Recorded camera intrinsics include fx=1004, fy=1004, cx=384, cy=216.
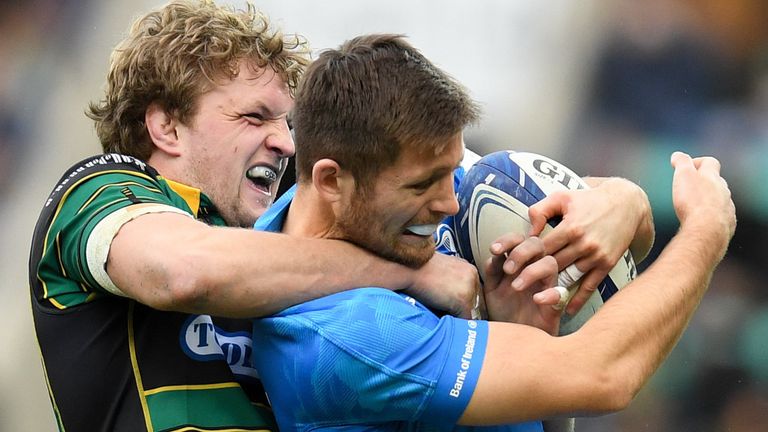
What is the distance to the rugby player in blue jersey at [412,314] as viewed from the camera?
204 centimetres

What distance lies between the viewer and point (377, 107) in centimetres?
214

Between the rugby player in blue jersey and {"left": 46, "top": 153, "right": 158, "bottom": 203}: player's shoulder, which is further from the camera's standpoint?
{"left": 46, "top": 153, "right": 158, "bottom": 203}: player's shoulder

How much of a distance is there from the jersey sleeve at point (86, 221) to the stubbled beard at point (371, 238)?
15.5 inches

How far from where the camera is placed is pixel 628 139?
16.8 ft

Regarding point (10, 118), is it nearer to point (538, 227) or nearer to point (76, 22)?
point (76, 22)

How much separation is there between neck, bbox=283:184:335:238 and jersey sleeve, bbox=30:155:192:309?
10.6 inches

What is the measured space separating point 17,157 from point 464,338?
134 inches

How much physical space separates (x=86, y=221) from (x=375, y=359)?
2.63ft

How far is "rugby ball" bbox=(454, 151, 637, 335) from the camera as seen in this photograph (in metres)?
2.42

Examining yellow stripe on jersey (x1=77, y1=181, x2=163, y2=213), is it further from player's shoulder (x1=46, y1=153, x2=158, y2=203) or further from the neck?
the neck

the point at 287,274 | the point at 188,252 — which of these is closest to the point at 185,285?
the point at 188,252

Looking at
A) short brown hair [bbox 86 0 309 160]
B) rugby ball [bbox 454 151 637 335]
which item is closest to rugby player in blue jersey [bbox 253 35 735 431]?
rugby ball [bbox 454 151 637 335]

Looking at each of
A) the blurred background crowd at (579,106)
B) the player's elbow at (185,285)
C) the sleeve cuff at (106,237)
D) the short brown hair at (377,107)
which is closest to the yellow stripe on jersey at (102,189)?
the sleeve cuff at (106,237)

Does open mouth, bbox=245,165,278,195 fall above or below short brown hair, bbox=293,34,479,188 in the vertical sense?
below
